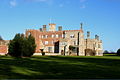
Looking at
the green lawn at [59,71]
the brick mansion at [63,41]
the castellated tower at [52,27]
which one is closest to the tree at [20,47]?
the green lawn at [59,71]

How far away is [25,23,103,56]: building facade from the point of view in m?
76.8

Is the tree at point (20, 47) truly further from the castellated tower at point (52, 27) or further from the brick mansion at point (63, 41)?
the castellated tower at point (52, 27)

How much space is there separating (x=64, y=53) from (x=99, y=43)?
20278 mm

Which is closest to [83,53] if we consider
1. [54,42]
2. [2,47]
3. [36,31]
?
[54,42]

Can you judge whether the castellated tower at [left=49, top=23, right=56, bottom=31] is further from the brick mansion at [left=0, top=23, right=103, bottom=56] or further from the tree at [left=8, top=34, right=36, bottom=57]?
the tree at [left=8, top=34, right=36, bottom=57]

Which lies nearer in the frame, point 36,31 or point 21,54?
point 21,54

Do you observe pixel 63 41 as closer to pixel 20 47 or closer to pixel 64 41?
pixel 64 41

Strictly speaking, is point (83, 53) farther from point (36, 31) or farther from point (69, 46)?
point (36, 31)

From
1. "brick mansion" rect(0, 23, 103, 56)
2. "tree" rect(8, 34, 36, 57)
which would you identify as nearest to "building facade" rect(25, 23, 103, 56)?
"brick mansion" rect(0, 23, 103, 56)

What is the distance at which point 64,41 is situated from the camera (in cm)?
7806

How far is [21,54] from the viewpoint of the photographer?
44.8 m

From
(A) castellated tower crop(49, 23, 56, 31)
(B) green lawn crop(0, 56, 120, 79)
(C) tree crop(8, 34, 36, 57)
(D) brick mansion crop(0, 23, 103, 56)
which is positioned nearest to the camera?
(B) green lawn crop(0, 56, 120, 79)

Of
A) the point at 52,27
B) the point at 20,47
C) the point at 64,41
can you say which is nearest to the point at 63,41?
the point at 64,41

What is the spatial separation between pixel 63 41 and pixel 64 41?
37 cm
